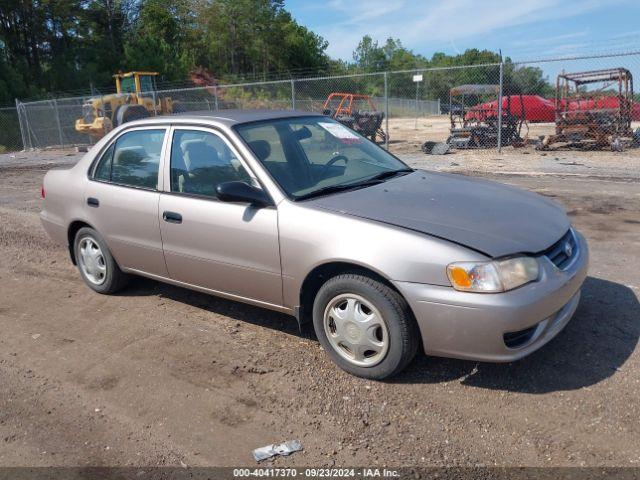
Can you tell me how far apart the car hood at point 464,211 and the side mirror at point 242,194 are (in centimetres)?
32

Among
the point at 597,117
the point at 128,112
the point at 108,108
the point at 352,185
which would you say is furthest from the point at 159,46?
the point at 352,185

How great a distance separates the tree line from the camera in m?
41.3

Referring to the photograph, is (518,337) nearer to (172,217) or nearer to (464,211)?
(464,211)

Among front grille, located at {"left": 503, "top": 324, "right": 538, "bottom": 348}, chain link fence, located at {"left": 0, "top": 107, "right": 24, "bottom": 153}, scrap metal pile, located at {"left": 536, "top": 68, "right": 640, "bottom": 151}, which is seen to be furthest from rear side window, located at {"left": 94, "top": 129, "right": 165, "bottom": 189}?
chain link fence, located at {"left": 0, "top": 107, "right": 24, "bottom": 153}

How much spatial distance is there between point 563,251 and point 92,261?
3.93 meters

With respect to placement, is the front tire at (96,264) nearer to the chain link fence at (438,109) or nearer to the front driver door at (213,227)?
the front driver door at (213,227)

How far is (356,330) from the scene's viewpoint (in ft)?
11.3

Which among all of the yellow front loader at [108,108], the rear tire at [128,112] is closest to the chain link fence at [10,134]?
the yellow front loader at [108,108]

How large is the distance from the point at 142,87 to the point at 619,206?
2240cm

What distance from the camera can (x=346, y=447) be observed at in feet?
9.42

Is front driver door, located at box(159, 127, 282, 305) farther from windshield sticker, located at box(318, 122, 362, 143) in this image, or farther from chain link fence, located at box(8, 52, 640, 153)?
chain link fence, located at box(8, 52, 640, 153)

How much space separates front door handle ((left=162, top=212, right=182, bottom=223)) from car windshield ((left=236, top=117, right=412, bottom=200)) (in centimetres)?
76

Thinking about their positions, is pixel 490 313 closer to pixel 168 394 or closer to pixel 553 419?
pixel 553 419

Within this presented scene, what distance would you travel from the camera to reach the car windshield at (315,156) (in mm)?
3955
